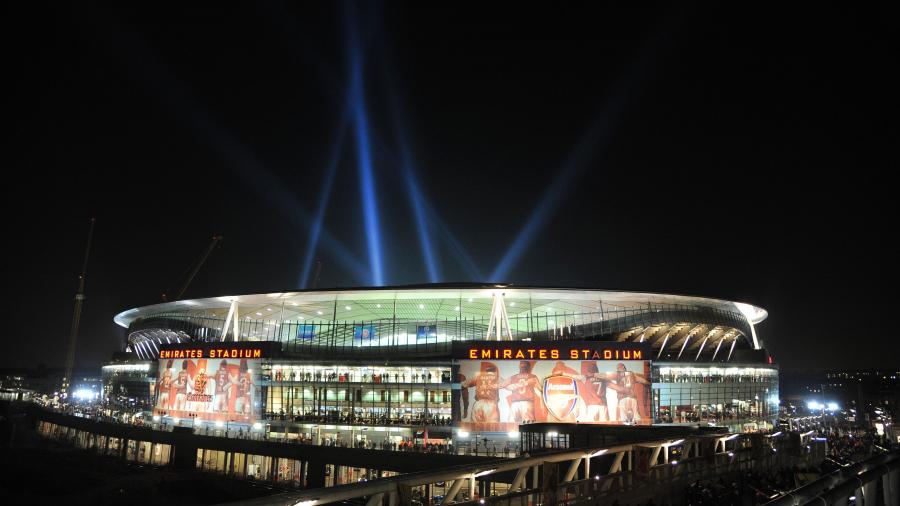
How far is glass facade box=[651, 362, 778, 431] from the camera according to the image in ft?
173

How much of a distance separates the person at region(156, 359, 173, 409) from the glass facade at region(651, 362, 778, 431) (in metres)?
48.9

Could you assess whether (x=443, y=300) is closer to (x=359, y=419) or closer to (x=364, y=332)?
(x=364, y=332)

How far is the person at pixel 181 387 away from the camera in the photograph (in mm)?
59812

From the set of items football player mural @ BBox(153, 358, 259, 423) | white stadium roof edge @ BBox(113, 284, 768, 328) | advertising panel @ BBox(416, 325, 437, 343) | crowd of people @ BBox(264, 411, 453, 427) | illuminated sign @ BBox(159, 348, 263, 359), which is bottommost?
crowd of people @ BBox(264, 411, 453, 427)

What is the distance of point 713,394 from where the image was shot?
184ft

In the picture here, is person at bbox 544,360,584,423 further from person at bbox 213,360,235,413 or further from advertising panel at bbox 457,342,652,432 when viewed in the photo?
person at bbox 213,360,235,413

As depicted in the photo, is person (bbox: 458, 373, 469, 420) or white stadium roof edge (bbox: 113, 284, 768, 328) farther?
white stadium roof edge (bbox: 113, 284, 768, 328)

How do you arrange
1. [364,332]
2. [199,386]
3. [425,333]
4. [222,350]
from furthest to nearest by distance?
[364,332] < [425,333] < [199,386] < [222,350]

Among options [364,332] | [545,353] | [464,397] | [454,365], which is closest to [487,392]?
[464,397]

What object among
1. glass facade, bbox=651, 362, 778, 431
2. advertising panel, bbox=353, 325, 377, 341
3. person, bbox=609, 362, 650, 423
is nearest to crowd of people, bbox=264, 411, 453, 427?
advertising panel, bbox=353, 325, 377, 341

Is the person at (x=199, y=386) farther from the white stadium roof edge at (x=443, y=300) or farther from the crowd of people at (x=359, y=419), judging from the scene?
the crowd of people at (x=359, y=419)

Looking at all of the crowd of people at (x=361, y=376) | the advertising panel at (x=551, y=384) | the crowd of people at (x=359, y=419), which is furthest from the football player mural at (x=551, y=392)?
the crowd of people at (x=361, y=376)

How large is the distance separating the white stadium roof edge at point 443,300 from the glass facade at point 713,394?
8074 millimetres

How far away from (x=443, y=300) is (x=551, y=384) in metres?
15.2
